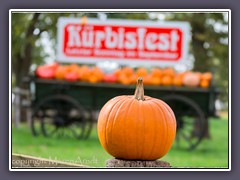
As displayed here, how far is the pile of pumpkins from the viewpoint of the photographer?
8.29m

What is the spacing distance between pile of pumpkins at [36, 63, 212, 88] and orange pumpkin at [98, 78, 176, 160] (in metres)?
5.13

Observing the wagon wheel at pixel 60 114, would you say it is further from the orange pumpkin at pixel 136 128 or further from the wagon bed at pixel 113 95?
the orange pumpkin at pixel 136 128

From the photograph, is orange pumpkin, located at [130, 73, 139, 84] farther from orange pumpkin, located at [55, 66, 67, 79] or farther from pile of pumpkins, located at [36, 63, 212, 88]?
orange pumpkin, located at [55, 66, 67, 79]

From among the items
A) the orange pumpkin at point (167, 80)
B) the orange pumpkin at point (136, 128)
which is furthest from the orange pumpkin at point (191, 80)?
the orange pumpkin at point (136, 128)

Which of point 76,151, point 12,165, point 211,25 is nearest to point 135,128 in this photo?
point 12,165

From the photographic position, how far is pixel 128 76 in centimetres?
834

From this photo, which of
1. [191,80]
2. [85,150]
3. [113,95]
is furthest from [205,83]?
[85,150]

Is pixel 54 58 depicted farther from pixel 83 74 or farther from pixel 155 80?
pixel 155 80

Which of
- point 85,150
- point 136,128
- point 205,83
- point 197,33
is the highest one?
point 197,33

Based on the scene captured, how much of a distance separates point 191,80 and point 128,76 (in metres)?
0.88

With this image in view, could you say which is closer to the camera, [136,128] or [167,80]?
[136,128]

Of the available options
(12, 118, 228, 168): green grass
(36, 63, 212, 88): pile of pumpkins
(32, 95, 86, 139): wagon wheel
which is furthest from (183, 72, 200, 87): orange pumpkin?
(32, 95, 86, 139): wagon wheel

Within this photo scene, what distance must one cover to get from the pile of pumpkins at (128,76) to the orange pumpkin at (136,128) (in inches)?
202
